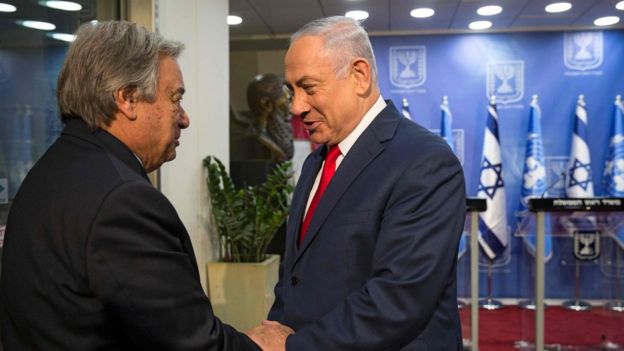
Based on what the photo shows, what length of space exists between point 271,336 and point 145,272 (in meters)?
0.54

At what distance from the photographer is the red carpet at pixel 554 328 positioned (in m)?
5.06

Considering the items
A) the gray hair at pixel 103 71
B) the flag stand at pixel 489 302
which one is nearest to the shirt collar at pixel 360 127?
the gray hair at pixel 103 71

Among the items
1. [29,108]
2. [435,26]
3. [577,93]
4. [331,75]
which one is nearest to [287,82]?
[331,75]

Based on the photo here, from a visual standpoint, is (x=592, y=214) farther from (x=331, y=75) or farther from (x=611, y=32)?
(x=331, y=75)

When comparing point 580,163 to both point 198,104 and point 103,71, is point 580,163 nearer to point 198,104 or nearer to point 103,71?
point 198,104

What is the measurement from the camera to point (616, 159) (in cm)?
671

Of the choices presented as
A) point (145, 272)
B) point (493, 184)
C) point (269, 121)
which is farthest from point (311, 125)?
point (493, 184)

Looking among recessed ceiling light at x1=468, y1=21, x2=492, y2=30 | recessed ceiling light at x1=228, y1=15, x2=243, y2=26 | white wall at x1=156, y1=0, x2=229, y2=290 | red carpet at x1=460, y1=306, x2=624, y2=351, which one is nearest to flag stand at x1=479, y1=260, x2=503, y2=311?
red carpet at x1=460, y1=306, x2=624, y2=351

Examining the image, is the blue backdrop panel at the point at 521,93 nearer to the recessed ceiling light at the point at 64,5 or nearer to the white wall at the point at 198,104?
the white wall at the point at 198,104

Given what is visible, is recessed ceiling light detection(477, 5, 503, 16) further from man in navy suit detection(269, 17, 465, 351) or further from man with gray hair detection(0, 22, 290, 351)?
man with gray hair detection(0, 22, 290, 351)

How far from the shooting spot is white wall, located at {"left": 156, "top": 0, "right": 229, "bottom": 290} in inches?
157

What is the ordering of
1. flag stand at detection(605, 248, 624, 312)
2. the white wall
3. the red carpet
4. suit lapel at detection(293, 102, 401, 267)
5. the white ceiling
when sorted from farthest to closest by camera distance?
the white ceiling < flag stand at detection(605, 248, 624, 312) < the red carpet < the white wall < suit lapel at detection(293, 102, 401, 267)

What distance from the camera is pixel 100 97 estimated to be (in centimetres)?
126

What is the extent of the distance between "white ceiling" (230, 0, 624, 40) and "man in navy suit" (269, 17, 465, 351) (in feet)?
14.1
